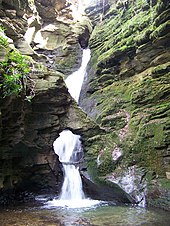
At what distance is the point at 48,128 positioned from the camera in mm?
14281

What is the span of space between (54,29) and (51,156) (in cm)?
1740

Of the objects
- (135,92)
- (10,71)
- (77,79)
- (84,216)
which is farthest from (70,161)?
(77,79)

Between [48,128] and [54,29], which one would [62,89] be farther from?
[54,29]

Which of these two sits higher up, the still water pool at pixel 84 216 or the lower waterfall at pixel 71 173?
the lower waterfall at pixel 71 173

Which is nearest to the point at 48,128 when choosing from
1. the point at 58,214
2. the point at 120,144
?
the point at 120,144

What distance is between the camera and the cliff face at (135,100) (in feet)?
40.3

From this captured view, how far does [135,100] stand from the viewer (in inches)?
605

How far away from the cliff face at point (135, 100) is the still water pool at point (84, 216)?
1.37 m

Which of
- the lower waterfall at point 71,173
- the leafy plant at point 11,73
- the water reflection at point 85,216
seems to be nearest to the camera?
the water reflection at point 85,216

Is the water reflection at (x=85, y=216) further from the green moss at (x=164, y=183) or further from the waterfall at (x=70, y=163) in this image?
the waterfall at (x=70, y=163)

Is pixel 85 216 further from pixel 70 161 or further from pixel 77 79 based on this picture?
pixel 77 79

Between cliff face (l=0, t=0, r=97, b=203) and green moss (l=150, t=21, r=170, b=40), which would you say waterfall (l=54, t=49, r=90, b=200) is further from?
green moss (l=150, t=21, r=170, b=40)

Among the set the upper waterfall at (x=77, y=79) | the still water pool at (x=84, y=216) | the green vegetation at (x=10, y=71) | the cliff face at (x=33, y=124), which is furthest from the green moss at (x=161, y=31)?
the still water pool at (x=84, y=216)

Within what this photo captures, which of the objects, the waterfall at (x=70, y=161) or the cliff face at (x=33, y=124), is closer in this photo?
the cliff face at (x=33, y=124)
